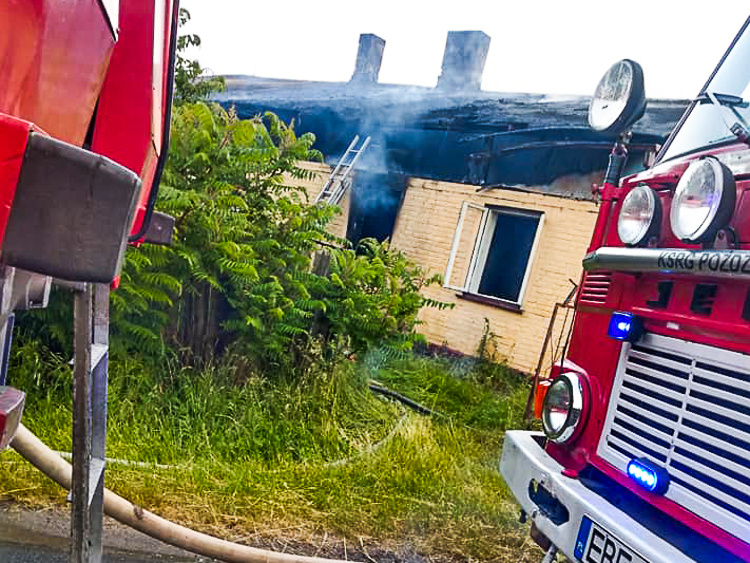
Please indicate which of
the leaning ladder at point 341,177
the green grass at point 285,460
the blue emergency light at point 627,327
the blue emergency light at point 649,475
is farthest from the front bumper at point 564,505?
the leaning ladder at point 341,177

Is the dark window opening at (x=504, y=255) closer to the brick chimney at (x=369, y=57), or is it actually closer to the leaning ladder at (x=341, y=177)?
the leaning ladder at (x=341, y=177)

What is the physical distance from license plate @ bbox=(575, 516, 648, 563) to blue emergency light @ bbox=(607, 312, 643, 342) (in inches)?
26.1

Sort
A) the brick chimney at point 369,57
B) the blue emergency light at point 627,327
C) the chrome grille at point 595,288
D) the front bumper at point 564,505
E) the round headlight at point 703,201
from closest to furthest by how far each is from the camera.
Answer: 1. the front bumper at point 564,505
2. the round headlight at point 703,201
3. the blue emergency light at point 627,327
4. the chrome grille at point 595,288
5. the brick chimney at point 369,57

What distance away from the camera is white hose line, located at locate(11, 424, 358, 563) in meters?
2.24

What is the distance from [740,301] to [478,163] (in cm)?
734

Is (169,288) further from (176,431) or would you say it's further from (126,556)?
(126,556)

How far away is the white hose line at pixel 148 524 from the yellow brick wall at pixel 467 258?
17.2 feet

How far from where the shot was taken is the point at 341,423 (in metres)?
4.21

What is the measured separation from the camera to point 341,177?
9297 millimetres

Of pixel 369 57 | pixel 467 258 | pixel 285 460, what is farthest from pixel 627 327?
pixel 369 57

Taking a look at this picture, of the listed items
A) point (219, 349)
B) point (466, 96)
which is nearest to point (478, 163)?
point (466, 96)

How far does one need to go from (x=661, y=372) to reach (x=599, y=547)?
62 centimetres

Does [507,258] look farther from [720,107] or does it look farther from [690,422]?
[690,422]

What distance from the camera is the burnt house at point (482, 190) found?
7.89 meters
